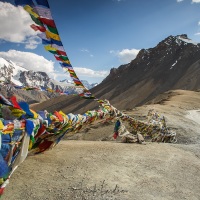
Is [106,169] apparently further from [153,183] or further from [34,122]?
[34,122]

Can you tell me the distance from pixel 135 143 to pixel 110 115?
1.90 meters

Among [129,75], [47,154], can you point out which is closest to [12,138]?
[47,154]

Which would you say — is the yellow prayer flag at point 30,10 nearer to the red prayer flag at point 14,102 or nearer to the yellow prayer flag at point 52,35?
the yellow prayer flag at point 52,35

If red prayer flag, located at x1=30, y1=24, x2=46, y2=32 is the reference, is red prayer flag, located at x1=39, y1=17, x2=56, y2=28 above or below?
above

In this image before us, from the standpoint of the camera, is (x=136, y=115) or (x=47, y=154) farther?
(x=136, y=115)

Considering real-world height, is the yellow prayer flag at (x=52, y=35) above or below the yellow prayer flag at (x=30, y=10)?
below

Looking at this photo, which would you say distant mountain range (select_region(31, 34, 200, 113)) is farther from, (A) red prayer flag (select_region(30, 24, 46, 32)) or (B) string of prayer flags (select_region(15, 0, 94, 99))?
(A) red prayer flag (select_region(30, 24, 46, 32))

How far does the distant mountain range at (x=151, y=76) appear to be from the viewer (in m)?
108

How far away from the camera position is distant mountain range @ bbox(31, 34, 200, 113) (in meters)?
108

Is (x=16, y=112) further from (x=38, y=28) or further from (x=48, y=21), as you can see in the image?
(x=48, y=21)

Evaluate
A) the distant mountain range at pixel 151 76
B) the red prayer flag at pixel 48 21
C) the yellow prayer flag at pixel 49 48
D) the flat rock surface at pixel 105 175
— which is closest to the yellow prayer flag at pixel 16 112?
the flat rock surface at pixel 105 175

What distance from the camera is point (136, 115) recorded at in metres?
25.3

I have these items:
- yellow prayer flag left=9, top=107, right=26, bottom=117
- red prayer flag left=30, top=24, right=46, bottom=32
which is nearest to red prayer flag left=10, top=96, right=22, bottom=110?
yellow prayer flag left=9, top=107, right=26, bottom=117

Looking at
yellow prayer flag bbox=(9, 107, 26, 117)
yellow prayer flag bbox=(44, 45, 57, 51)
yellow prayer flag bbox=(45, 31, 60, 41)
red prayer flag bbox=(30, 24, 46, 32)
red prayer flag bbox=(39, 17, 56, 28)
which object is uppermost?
red prayer flag bbox=(39, 17, 56, 28)
